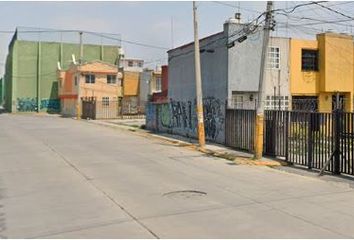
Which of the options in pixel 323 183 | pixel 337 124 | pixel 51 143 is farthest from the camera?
pixel 51 143

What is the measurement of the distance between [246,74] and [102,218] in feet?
54.9

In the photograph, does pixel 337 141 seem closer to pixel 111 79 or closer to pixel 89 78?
pixel 89 78

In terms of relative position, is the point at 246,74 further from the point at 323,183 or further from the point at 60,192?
the point at 60,192

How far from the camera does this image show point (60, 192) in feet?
34.9

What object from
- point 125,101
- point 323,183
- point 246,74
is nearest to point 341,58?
point 246,74

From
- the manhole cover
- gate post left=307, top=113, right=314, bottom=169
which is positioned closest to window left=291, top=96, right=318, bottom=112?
gate post left=307, top=113, right=314, bottom=169

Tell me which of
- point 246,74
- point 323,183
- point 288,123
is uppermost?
point 246,74

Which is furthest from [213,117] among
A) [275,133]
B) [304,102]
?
[304,102]

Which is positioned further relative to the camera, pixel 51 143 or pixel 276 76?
pixel 276 76

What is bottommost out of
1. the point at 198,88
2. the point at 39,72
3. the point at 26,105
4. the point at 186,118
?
the point at 186,118

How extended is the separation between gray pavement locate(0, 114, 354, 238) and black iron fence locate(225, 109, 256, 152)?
309 cm

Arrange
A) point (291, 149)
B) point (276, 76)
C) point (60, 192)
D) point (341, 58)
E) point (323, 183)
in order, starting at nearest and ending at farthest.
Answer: point (60, 192), point (323, 183), point (291, 149), point (276, 76), point (341, 58)

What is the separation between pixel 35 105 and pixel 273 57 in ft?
174

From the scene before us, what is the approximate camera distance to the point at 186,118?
27188 mm
